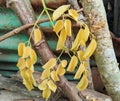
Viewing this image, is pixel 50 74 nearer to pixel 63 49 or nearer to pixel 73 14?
pixel 63 49

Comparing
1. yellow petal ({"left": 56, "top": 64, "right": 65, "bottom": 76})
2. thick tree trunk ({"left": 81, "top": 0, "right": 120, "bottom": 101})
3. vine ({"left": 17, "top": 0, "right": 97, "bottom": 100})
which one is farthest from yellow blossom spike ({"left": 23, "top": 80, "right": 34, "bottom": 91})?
thick tree trunk ({"left": 81, "top": 0, "right": 120, "bottom": 101})

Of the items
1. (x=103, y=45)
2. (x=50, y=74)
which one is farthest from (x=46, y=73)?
(x=103, y=45)

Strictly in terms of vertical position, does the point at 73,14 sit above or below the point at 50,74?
above

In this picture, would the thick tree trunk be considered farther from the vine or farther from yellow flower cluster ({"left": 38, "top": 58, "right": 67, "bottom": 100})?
yellow flower cluster ({"left": 38, "top": 58, "right": 67, "bottom": 100})

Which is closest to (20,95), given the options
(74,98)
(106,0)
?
(74,98)

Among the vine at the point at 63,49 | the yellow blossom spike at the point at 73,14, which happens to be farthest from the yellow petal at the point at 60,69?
the yellow blossom spike at the point at 73,14

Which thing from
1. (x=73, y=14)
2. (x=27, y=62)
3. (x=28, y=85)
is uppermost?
(x=73, y=14)

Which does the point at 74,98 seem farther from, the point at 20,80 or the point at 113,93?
the point at 20,80

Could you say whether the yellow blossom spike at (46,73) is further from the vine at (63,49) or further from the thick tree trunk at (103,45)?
the thick tree trunk at (103,45)
